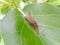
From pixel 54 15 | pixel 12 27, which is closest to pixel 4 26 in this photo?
pixel 12 27

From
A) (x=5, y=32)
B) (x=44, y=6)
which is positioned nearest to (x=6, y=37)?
(x=5, y=32)

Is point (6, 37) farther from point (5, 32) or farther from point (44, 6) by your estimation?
point (44, 6)
